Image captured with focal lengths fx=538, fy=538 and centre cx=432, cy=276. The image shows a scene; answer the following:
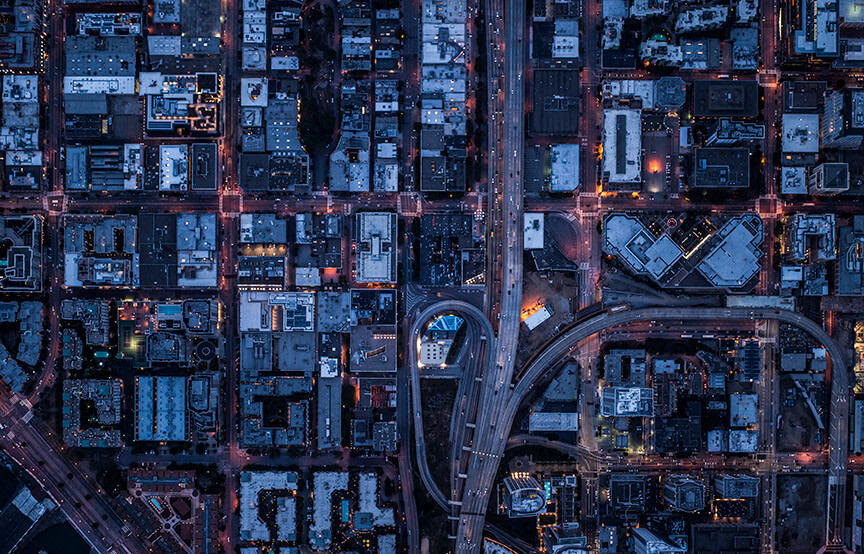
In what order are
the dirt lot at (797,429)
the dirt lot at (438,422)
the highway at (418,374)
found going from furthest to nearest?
the dirt lot at (797,429)
the dirt lot at (438,422)
the highway at (418,374)

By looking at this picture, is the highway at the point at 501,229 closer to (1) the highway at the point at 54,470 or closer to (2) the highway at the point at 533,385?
(2) the highway at the point at 533,385

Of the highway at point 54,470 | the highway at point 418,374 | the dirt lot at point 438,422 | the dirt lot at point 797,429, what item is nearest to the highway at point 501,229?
the highway at point 418,374

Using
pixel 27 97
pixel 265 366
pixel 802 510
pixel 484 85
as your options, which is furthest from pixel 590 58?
pixel 27 97

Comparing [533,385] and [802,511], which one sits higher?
[533,385]

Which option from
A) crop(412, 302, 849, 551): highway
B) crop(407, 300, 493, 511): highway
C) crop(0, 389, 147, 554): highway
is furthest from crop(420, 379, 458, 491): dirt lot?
crop(0, 389, 147, 554): highway

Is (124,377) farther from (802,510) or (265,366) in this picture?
(802,510)

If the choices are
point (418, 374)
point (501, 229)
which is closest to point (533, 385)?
point (418, 374)

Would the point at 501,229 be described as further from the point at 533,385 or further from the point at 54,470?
the point at 54,470

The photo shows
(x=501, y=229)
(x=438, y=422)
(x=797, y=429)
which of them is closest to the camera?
(x=501, y=229)
